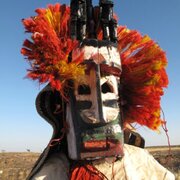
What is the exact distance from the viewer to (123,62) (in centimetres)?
422

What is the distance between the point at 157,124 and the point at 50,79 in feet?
3.88

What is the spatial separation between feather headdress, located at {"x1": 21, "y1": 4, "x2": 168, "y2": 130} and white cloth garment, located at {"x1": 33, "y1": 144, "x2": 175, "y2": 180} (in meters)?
0.33

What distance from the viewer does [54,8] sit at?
4176mm

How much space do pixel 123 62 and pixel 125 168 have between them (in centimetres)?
101

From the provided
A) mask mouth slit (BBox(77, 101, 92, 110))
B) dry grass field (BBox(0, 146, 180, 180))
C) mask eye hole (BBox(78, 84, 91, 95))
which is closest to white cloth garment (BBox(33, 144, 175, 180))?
mask mouth slit (BBox(77, 101, 92, 110))

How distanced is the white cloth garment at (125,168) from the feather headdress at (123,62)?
333mm

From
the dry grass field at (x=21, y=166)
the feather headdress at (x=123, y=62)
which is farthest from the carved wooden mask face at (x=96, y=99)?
the dry grass field at (x=21, y=166)

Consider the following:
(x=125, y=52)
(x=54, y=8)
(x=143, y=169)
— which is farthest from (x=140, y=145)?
(x=54, y=8)

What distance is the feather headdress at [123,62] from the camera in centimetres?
379

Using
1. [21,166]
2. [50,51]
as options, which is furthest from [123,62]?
[21,166]

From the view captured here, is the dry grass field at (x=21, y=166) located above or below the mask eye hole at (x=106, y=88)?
below

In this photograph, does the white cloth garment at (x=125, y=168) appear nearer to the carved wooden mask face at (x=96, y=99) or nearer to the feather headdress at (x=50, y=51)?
the carved wooden mask face at (x=96, y=99)

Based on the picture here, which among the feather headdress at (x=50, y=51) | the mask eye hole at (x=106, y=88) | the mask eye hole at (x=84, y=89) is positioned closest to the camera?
the feather headdress at (x=50, y=51)

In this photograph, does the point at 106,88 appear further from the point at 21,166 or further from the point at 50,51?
the point at 21,166
